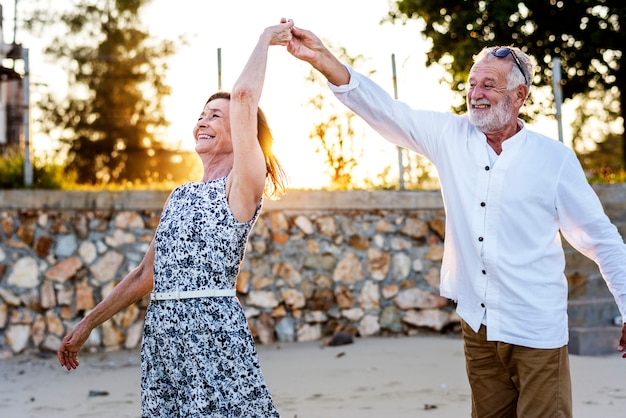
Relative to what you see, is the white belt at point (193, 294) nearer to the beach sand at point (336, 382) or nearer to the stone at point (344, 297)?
the beach sand at point (336, 382)

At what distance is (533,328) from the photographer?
2.98 metres

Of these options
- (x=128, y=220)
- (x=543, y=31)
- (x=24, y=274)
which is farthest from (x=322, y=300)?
(x=543, y=31)

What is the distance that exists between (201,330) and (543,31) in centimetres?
1307

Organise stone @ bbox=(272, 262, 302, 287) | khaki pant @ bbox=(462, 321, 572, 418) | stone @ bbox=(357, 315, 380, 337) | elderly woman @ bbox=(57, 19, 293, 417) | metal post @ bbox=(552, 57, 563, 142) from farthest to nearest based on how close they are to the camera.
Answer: metal post @ bbox=(552, 57, 563, 142), stone @ bbox=(357, 315, 380, 337), stone @ bbox=(272, 262, 302, 287), khaki pant @ bbox=(462, 321, 572, 418), elderly woman @ bbox=(57, 19, 293, 417)

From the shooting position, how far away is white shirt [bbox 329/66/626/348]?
2.99 m

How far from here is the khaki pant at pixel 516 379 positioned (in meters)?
2.98

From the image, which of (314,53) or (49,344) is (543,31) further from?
(314,53)

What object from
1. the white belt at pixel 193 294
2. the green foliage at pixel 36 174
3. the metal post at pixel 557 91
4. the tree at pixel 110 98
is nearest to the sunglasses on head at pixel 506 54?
the white belt at pixel 193 294

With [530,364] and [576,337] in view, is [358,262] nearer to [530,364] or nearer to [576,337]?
[576,337]

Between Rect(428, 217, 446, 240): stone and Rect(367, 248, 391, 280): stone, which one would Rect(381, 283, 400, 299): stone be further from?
Rect(428, 217, 446, 240): stone

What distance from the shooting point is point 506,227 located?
2994 millimetres

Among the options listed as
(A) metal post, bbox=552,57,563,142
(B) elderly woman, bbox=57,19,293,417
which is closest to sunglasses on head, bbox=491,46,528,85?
(B) elderly woman, bbox=57,19,293,417

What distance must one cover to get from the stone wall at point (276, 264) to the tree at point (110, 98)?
54.5ft

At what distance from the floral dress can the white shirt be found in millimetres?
666
